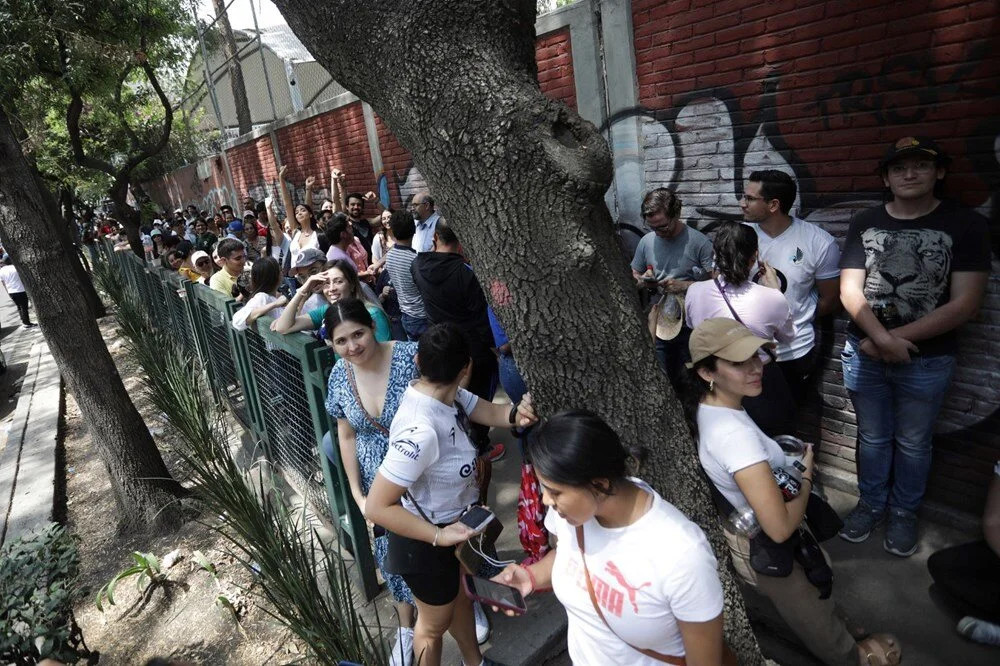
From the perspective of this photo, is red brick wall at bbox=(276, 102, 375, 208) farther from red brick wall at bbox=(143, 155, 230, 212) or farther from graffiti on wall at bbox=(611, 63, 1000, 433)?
red brick wall at bbox=(143, 155, 230, 212)

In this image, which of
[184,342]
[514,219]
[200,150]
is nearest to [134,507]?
[184,342]

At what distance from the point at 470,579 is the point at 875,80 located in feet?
10.4

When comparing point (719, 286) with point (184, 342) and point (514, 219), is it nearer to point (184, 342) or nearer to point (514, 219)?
point (514, 219)

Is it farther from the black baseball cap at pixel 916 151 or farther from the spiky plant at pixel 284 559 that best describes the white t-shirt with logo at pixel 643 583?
the black baseball cap at pixel 916 151

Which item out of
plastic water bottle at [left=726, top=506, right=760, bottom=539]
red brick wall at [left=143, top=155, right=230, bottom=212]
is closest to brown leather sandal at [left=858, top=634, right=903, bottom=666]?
plastic water bottle at [left=726, top=506, right=760, bottom=539]

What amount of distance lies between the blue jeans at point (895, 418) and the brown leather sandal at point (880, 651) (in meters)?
0.98

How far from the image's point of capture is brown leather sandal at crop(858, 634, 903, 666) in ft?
7.67

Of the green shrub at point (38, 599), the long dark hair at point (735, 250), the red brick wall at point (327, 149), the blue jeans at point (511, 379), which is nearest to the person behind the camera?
the green shrub at point (38, 599)

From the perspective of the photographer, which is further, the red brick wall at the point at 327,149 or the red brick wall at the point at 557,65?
the red brick wall at the point at 327,149

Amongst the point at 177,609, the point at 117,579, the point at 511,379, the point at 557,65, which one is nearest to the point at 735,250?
the point at 511,379

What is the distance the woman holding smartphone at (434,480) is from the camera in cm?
206

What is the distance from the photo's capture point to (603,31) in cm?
464

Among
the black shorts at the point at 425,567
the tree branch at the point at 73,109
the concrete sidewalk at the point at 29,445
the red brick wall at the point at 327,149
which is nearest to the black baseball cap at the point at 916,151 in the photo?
the black shorts at the point at 425,567

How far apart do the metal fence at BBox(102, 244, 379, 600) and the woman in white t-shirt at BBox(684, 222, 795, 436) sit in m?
1.90
